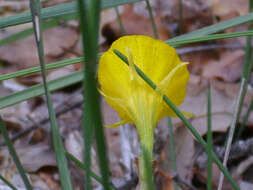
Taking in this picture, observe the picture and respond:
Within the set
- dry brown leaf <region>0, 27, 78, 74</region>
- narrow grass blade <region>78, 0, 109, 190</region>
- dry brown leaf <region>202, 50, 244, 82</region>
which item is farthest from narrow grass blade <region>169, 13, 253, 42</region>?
dry brown leaf <region>0, 27, 78, 74</region>

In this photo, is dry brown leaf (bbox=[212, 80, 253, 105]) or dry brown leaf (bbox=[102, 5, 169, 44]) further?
dry brown leaf (bbox=[102, 5, 169, 44])

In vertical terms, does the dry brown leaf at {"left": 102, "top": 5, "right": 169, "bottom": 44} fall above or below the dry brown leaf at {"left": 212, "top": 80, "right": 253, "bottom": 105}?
above

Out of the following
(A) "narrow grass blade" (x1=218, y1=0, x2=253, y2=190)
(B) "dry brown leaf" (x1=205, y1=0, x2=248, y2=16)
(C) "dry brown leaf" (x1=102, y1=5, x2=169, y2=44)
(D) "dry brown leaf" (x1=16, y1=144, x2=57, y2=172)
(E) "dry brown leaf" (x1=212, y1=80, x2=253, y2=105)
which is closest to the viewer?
(A) "narrow grass blade" (x1=218, y1=0, x2=253, y2=190)

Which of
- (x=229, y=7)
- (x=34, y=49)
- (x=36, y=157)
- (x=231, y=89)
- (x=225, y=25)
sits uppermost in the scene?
(x=225, y=25)

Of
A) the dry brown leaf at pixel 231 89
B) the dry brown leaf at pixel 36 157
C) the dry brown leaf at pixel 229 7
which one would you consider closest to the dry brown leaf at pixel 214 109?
the dry brown leaf at pixel 231 89

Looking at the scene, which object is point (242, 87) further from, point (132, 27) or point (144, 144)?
point (132, 27)

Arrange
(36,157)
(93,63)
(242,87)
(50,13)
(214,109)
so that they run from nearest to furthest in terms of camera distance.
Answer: (93,63) → (50,13) → (242,87) → (36,157) → (214,109)

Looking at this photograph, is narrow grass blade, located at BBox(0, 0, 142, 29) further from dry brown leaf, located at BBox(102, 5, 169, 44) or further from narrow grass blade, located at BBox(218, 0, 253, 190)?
dry brown leaf, located at BBox(102, 5, 169, 44)

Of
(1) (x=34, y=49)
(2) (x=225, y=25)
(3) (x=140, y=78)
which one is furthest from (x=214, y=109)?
(1) (x=34, y=49)
